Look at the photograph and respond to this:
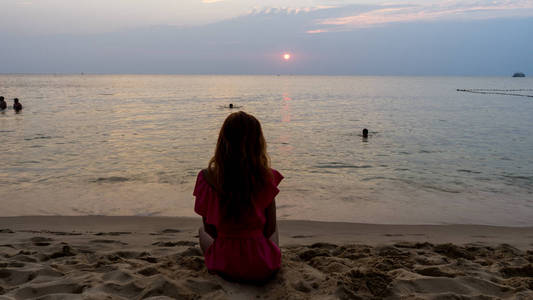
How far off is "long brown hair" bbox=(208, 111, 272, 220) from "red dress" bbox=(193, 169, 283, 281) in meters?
0.08

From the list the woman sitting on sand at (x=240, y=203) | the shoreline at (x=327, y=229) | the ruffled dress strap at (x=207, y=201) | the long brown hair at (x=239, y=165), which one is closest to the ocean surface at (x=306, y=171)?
the shoreline at (x=327, y=229)

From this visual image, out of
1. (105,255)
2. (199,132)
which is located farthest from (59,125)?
(105,255)

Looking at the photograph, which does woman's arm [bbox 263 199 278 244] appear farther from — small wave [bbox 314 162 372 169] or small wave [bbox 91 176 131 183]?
small wave [bbox 314 162 372 169]

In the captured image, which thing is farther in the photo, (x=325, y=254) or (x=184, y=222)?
(x=184, y=222)

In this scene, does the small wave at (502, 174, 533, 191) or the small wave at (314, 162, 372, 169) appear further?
the small wave at (314, 162, 372, 169)

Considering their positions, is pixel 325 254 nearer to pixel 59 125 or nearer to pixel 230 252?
pixel 230 252

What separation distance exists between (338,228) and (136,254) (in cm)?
325

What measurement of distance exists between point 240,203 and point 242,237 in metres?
0.36

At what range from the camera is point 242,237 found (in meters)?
3.70

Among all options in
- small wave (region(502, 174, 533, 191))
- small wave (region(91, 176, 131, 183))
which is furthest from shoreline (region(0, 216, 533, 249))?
small wave (region(502, 174, 533, 191))

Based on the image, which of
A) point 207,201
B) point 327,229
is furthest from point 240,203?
point 327,229

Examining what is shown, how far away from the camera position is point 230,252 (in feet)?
12.2

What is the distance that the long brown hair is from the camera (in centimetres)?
335

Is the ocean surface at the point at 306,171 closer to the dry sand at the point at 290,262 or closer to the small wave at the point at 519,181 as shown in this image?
the small wave at the point at 519,181
